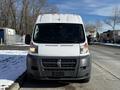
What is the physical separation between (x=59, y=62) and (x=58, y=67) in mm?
164

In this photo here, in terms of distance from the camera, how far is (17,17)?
8800 cm

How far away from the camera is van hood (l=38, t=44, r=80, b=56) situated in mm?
11641

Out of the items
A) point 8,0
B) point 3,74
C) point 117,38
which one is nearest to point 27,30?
point 8,0

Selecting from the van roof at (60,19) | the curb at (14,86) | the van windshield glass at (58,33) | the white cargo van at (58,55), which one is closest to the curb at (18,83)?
the curb at (14,86)

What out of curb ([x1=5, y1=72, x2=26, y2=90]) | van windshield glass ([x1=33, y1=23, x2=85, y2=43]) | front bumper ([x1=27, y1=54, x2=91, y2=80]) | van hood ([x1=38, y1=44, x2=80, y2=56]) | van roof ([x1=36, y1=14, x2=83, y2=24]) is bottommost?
curb ([x1=5, y1=72, x2=26, y2=90])

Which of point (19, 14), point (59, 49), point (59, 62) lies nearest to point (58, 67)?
point (59, 62)

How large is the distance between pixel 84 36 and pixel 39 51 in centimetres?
175

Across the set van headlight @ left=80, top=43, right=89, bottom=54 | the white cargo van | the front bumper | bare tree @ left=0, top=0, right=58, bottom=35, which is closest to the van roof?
the white cargo van

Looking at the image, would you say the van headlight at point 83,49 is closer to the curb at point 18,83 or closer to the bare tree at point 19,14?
the curb at point 18,83

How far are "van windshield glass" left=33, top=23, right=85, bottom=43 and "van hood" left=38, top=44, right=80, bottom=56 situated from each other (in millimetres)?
327

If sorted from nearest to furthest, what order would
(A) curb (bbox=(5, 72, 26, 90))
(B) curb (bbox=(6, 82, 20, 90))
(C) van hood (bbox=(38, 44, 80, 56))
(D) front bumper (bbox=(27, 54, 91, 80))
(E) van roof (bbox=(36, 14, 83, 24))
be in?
(B) curb (bbox=(6, 82, 20, 90)) < (A) curb (bbox=(5, 72, 26, 90)) < (D) front bumper (bbox=(27, 54, 91, 80)) < (C) van hood (bbox=(38, 44, 80, 56)) < (E) van roof (bbox=(36, 14, 83, 24))

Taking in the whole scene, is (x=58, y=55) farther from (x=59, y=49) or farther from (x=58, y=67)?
(x=58, y=67)

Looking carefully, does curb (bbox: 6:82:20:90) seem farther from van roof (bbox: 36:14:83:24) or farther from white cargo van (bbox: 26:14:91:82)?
van roof (bbox: 36:14:83:24)

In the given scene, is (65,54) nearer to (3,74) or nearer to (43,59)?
(43,59)
